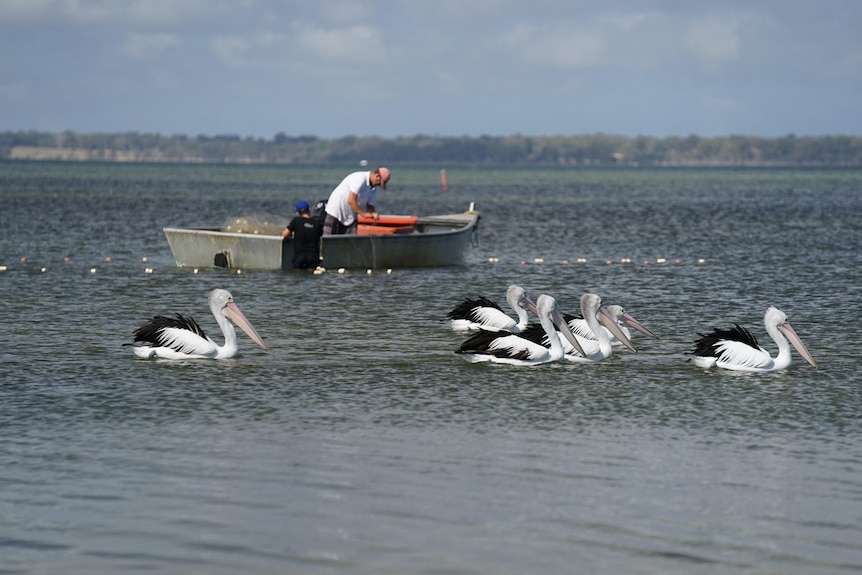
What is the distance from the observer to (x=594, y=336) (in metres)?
15.5

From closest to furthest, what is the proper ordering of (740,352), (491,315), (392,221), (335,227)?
(740,352) → (491,315) → (335,227) → (392,221)

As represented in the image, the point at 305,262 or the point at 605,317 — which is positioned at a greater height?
the point at 605,317

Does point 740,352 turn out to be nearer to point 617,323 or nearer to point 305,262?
point 617,323

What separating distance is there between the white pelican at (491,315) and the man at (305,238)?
7.14 metres

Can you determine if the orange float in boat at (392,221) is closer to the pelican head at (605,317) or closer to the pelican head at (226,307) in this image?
the pelican head at (226,307)

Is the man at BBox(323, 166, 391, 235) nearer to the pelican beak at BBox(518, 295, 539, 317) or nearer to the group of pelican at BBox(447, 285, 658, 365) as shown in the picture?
the pelican beak at BBox(518, 295, 539, 317)

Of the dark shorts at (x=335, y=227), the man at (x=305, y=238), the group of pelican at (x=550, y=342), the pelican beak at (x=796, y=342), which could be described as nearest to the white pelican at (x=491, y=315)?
the group of pelican at (x=550, y=342)

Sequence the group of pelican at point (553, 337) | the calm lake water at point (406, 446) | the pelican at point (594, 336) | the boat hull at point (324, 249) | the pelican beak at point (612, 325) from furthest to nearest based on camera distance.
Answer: the boat hull at point (324, 249) → the pelican beak at point (612, 325) → the pelican at point (594, 336) → the group of pelican at point (553, 337) → the calm lake water at point (406, 446)

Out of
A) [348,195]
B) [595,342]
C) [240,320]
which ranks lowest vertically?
[595,342]

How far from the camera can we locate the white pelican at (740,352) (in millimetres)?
14102

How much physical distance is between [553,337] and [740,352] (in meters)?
2.02

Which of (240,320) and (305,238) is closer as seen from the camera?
(240,320)

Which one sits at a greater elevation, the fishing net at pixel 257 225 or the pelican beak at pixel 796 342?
the fishing net at pixel 257 225

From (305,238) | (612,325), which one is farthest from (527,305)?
(305,238)
